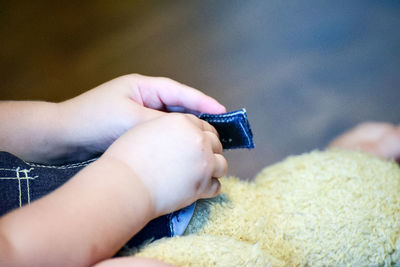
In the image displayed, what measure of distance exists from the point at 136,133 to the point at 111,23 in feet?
1.86

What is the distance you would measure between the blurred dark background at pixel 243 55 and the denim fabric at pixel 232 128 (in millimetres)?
193

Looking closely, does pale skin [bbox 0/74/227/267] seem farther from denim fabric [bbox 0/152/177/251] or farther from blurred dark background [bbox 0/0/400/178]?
blurred dark background [bbox 0/0/400/178]

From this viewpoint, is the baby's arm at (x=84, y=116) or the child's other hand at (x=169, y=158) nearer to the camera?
the child's other hand at (x=169, y=158)

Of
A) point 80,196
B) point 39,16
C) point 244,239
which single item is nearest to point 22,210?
point 80,196

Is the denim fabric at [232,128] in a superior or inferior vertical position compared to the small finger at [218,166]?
superior

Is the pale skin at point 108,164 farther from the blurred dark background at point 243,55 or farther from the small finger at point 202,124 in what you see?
the blurred dark background at point 243,55

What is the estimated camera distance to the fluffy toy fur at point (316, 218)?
0.46 meters

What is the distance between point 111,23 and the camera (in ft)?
2.97

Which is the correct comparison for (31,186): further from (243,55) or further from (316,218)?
(243,55)

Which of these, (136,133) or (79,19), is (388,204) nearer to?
(136,133)

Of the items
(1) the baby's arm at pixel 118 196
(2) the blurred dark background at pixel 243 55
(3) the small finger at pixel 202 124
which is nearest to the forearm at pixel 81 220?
(1) the baby's arm at pixel 118 196

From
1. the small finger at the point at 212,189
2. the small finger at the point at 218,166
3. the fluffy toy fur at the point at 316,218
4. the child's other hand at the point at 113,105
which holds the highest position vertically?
the child's other hand at the point at 113,105

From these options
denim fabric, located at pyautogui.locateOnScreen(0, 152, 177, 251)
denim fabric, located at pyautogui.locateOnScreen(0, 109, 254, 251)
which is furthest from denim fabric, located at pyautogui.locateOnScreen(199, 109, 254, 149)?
denim fabric, located at pyautogui.locateOnScreen(0, 152, 177, 251)

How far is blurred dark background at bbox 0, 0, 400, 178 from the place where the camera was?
74cm
